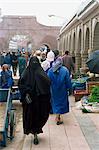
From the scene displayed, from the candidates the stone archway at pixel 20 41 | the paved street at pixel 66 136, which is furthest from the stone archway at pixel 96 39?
the stone archway at pixel 20 41

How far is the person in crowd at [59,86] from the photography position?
903cm

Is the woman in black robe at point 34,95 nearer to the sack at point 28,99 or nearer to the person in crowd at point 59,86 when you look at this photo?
the sack at point 28,99

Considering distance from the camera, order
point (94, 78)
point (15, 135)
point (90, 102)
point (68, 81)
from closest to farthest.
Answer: point (15, 135), point (68, 81), point (90, 102), point (94, 78)

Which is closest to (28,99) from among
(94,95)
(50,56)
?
(50,56)

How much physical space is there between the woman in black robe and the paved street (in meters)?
0.29

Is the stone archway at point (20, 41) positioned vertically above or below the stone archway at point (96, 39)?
below

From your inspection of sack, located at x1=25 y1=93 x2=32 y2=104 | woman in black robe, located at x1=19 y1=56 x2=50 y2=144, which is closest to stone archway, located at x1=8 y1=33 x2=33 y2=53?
woman in black robe, located at x1=19 y1=56 x2=50 y2=144

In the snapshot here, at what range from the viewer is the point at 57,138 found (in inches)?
310

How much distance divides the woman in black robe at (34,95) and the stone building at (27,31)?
219ft

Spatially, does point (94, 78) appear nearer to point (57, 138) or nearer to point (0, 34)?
point (57, 138)

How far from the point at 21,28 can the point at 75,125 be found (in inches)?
2732

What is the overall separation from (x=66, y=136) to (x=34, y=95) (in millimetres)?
1247

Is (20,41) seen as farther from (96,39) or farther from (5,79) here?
(5,79)

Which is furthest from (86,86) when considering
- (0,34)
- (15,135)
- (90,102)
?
(0,34)
